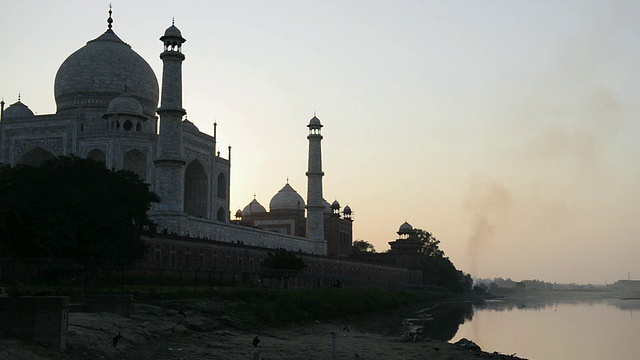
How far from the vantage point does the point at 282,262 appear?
52781 millimetres

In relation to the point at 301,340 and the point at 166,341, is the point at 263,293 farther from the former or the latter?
the point at 166,341

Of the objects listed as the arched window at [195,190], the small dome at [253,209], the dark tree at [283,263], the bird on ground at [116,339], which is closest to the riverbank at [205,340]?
the bird on ground at [116,339]

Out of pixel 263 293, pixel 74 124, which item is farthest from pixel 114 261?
pixel 74 124

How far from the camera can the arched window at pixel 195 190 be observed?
61781 mm

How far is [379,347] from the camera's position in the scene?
2770 cm

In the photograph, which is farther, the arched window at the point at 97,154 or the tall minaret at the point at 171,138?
the arched window at the point at 97,154

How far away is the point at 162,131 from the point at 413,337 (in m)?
25.6

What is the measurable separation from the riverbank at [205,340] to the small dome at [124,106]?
96.2 ft

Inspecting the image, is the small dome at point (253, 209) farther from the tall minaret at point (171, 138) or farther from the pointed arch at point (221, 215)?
the tall minaret at point (171, 138)

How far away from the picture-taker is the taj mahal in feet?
167

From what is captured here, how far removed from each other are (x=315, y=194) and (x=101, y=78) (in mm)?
24570

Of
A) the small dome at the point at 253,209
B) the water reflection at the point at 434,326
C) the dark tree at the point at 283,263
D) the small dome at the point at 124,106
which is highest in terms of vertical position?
the small dome at the point at 124,106

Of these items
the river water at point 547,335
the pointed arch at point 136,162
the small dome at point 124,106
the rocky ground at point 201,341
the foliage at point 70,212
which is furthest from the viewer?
Answer: the small dome at point 124,106

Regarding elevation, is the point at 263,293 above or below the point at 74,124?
below
